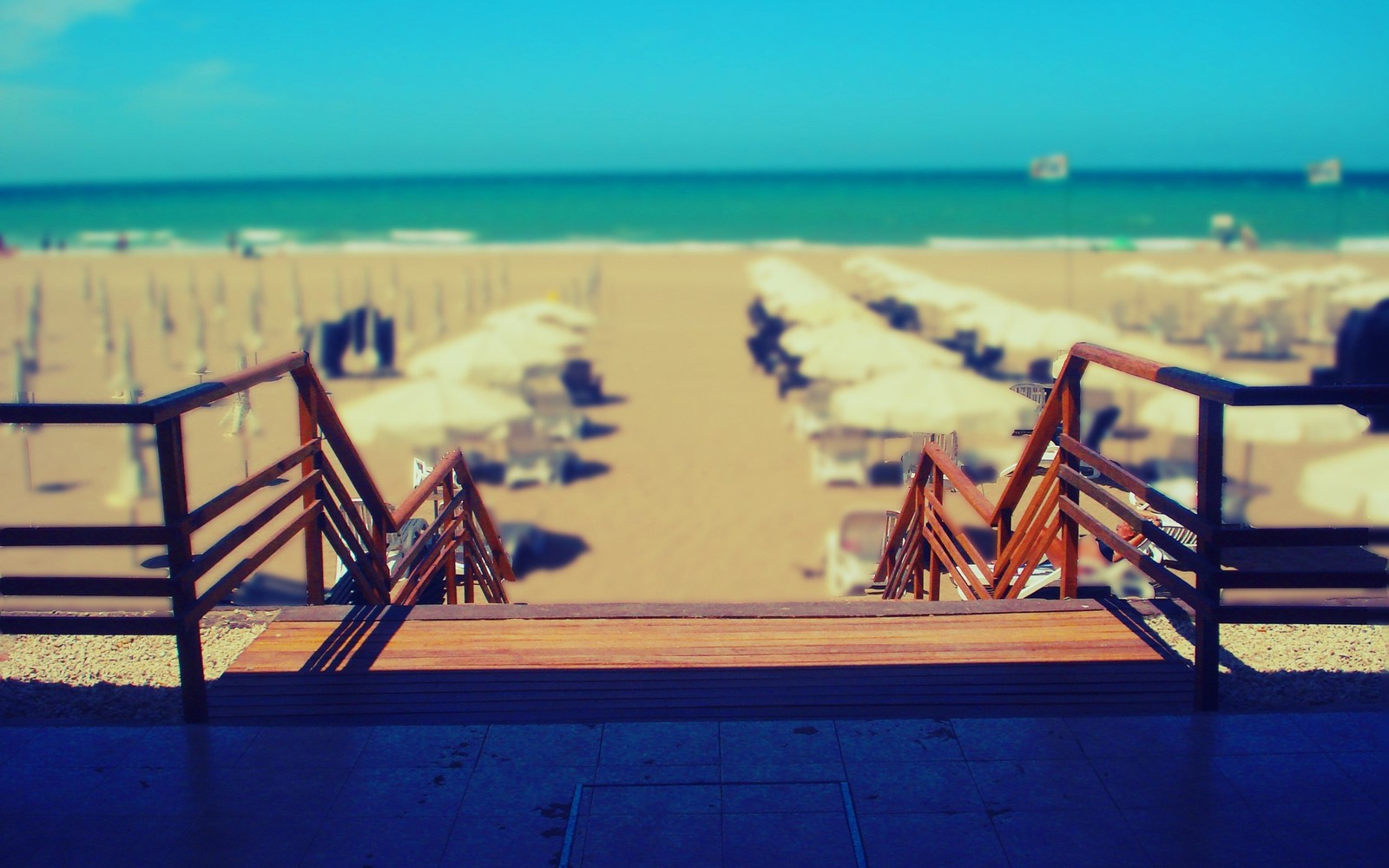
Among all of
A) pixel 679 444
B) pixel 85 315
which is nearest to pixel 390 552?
pixel 679 444

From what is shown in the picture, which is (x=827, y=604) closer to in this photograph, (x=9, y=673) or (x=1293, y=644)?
(x=1293, y=644)

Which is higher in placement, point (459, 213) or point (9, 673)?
point (459, 213)

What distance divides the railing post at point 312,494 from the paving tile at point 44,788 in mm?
1137

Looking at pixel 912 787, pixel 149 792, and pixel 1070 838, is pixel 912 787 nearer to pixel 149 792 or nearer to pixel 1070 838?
pixel 1070 838

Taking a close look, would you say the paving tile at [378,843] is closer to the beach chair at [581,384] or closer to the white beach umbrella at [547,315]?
the beach chair at [581,384]

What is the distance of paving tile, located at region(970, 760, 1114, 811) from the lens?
8.67 feet

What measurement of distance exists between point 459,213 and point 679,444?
219 feet

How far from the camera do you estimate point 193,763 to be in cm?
289

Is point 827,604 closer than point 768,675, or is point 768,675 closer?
point 768,675

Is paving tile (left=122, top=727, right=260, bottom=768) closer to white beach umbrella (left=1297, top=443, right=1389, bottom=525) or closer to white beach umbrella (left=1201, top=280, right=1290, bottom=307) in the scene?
white beach umbrella (left=1297, top=443, right=1389, bottom=525)

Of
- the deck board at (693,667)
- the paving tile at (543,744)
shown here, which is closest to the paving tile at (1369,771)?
the deck board at (693,667)

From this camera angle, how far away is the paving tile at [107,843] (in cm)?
245

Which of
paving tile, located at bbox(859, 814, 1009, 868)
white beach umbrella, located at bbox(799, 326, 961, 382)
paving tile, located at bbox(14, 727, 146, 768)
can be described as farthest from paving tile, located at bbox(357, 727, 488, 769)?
white beach umbrella, located at bbox(799, 326, 961, 382)

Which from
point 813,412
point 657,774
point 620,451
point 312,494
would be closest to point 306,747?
point 657,774
